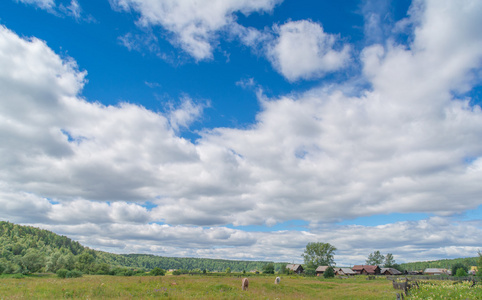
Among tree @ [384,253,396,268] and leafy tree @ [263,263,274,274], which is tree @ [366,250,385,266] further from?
leafy tree @ [263,263,274,274]

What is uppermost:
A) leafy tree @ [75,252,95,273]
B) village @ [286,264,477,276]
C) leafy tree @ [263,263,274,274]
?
leafy tree @ [75,252,95,273]

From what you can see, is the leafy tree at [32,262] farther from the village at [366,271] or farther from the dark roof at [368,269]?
the dark roof at [368,269]

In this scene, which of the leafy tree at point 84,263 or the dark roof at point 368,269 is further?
the dark roof at point 368,269

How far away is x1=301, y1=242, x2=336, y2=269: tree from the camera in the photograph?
134 metres

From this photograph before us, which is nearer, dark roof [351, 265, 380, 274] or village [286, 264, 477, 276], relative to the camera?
village [286, 264, 477, 276]

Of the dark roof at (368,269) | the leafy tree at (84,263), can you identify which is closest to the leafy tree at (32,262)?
the leafy tree at (84,263)

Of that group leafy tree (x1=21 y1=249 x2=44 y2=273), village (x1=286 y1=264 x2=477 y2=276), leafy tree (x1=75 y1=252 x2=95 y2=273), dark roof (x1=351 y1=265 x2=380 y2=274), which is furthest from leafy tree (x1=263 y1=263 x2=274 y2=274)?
leafy tree (x1=21 y1=249 x2=44 y2=273)

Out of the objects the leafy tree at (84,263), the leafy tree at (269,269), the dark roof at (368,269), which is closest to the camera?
the leafy tree at (84,263)

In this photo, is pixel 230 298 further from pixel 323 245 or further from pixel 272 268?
pixel 323 245

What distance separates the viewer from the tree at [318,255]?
134500 millimetres

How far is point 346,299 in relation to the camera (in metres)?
31.8

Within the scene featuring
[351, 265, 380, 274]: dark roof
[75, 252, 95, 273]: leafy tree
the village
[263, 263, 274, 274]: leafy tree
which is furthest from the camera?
[351, 265, 380, 274]: dark roof

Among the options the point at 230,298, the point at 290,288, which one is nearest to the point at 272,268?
the point at 290,288

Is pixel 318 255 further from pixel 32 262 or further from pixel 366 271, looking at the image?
pixel 32 262
